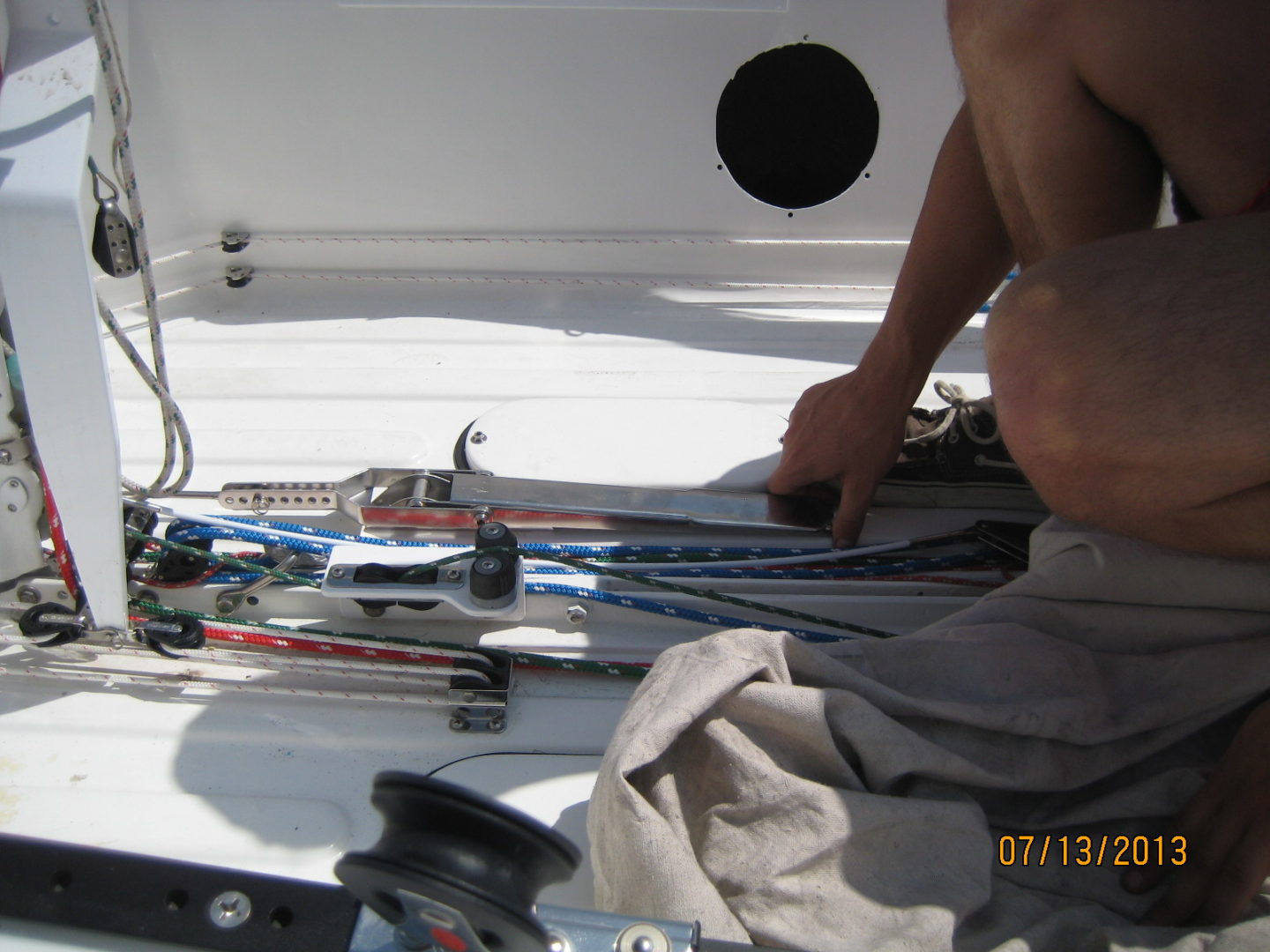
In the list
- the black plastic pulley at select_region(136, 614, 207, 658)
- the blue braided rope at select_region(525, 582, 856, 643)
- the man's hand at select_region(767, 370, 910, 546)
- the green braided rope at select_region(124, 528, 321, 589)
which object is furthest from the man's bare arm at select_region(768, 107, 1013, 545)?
the black plastic pulley at select_region(136, 614, 207, 658)

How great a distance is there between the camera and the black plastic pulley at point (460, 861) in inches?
18.2

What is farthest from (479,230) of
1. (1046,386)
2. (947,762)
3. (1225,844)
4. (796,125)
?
(1225,844)

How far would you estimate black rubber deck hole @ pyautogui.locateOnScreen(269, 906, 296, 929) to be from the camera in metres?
0.61

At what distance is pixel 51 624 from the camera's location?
42.0 inches

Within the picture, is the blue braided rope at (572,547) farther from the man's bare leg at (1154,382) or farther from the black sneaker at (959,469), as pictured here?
the man's bare leg at (1154,382)

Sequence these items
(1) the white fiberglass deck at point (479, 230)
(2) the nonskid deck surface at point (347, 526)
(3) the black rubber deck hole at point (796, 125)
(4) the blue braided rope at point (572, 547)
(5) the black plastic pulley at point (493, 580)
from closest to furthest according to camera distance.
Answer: (2) the nonskid deck surface at point (347, 526) < (5) the black plastic pulley at point (493, 580) < (4) the blue braided rope at point (572, 547) < (1) the white fiberglass deck at point (479, 230) < (3) the black rubber deck hole at point (796, 125)

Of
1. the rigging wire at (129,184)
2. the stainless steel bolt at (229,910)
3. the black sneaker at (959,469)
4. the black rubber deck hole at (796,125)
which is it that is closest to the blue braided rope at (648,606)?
the black sneaker at (959,469)

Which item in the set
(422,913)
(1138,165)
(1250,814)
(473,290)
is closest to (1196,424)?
(1250,814)

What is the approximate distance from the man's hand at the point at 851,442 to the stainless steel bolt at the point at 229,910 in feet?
2.91

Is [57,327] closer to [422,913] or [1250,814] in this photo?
[422,913]

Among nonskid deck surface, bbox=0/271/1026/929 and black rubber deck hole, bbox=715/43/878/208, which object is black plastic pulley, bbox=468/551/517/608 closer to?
nonskid deck surface, bbox=0/271/1026/929

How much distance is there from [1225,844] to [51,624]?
1.15m

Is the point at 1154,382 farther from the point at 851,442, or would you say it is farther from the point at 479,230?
the point at 479,230

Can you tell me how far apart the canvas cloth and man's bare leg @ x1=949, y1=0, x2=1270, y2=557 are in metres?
0.08
